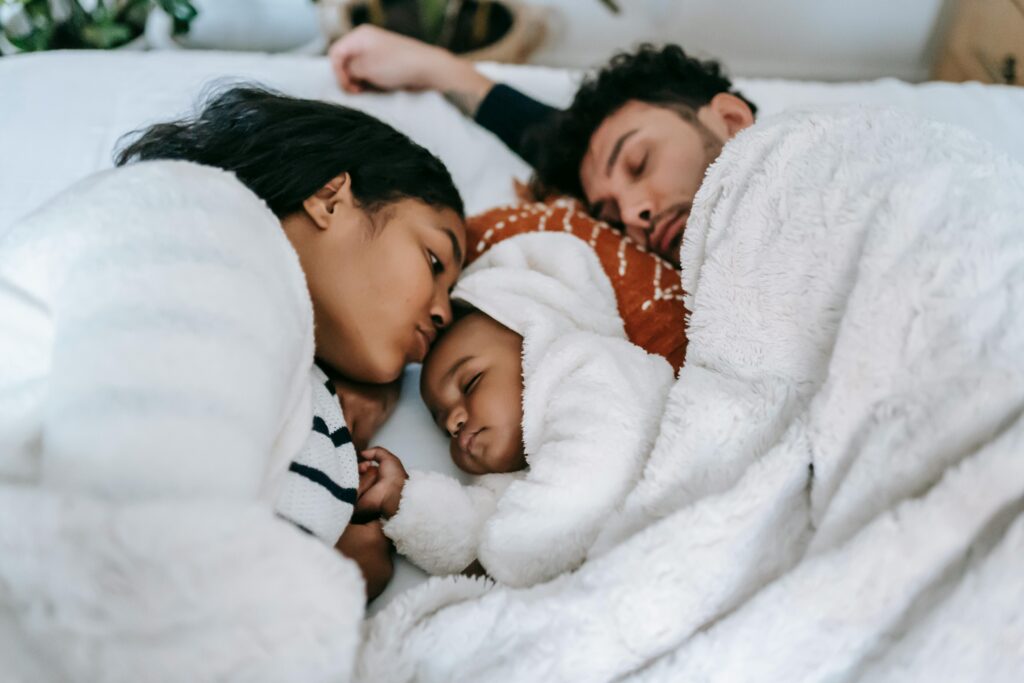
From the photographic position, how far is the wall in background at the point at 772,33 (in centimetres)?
204

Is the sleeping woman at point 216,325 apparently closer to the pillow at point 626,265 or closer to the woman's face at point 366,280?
the woman's face at point 366,280

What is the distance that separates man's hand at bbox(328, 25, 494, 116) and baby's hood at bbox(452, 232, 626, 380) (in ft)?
1.52

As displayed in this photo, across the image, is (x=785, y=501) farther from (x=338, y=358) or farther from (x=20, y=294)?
(x=20, y=294)

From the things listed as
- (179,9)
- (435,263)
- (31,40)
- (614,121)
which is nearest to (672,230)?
(614,121)

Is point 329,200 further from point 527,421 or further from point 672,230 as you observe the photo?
point 672,230

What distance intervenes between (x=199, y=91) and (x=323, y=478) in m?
0.85

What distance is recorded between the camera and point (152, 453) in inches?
19.3

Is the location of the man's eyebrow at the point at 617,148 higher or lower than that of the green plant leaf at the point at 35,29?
higher

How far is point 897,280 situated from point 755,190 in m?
0.20

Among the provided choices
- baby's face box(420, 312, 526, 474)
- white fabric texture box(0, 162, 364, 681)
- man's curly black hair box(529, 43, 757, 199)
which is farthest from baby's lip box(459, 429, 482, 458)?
man's curly black hair box(529, 43, 757, 199)

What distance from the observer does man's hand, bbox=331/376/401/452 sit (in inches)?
35.2

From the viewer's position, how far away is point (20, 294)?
1.97 ft

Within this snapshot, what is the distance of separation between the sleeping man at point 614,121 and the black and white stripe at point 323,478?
51 cm

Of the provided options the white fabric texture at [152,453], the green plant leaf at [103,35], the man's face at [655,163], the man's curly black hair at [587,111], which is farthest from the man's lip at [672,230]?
the green plant leaf at [103,35]
